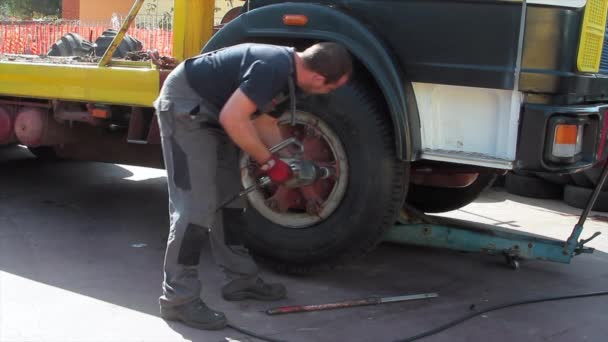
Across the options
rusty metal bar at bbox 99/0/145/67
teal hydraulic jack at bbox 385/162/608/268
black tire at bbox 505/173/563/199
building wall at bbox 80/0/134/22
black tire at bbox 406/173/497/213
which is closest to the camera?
teal hydraulic jack at bbox 385/162/608/268

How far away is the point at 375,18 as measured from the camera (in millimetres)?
4227

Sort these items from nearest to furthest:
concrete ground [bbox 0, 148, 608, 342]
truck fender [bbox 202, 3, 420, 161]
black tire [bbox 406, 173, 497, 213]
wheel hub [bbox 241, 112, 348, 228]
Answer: concrete ground [bbox 0, 148, 608, 342], truck fender [bbox 202, 3, 420, 161], wheel hub [bbox 241, 112, 348, 228], black tire [bbox 406, 173, 497, 213]

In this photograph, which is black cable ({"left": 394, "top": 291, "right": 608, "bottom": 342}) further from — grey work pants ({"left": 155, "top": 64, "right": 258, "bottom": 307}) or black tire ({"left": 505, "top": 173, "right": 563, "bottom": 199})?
black tire ({"left": 505, "top": 173, "right": 563, "bottom": 199})

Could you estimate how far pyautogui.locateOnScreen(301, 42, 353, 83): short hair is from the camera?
354 centimetres

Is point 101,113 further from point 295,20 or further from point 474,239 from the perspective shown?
point 474,239

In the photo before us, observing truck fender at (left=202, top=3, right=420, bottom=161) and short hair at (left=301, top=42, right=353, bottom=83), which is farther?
truck fender at (left=202, top=3, right=420, bottom=161)

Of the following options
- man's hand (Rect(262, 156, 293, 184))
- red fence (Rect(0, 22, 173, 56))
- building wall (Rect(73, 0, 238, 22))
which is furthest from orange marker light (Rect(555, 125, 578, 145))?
red fence (Rect(0, 22, 173, 56))

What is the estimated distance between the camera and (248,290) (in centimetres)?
407

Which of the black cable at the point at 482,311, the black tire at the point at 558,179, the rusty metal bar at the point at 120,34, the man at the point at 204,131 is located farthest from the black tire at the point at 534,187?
the man at the point at 204,131

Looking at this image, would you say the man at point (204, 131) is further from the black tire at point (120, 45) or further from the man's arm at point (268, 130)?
the black tire at point (120, 45)

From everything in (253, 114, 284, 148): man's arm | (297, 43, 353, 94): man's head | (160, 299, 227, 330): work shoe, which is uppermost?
(297, 43, 353, 94): man's head

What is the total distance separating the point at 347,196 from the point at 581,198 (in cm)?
396

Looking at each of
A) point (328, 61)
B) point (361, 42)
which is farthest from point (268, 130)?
point (361, 42)

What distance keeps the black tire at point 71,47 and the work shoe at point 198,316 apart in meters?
3.25
